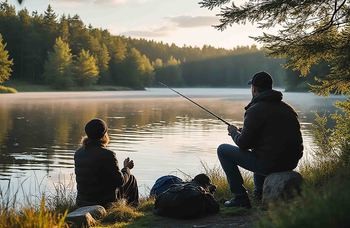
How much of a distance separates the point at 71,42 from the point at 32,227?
98.3m

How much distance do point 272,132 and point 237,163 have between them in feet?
1.95

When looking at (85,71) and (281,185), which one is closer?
(281,185)

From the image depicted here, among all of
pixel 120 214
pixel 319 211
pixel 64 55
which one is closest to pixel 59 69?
pixel 64 55

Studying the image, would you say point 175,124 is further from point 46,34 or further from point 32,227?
point 46,34

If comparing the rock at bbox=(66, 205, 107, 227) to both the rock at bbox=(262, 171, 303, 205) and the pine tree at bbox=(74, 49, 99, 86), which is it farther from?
the pine tree at bbox=(74, 49, 99, 86)

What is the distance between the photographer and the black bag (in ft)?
18.1

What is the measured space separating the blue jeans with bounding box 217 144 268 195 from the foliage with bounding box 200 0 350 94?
92.0 inches

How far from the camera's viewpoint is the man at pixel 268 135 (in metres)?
5.39

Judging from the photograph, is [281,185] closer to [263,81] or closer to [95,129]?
[263,81]

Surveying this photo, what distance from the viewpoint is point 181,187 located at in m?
5.73

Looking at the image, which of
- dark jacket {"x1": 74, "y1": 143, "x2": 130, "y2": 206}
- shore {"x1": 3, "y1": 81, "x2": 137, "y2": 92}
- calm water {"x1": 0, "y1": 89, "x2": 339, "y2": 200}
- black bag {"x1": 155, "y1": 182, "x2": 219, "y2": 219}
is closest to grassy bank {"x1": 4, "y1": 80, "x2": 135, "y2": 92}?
shore {"x1": 3, "y1": 81, "x2": 137, "y2": 92}

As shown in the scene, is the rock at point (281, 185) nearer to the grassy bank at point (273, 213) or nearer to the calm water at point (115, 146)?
the grassy bank at point (273, 213)

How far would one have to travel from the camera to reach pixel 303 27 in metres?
7.70

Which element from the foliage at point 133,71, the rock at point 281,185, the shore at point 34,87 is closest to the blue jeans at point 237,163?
the rock at point 281,185
